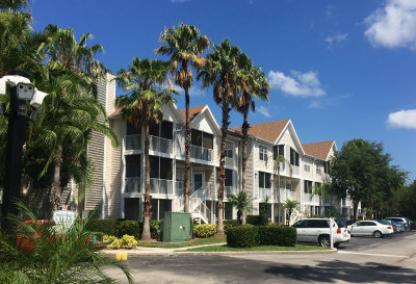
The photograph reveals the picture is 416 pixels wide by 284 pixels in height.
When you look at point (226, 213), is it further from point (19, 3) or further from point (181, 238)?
point (19, 3)

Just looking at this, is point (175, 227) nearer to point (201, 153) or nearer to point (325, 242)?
point (325, 242)

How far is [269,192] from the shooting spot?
Result: 162ft

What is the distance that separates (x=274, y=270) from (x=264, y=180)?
104ft

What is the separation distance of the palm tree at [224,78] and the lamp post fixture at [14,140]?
27.8 metres

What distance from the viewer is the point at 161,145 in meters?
33.9

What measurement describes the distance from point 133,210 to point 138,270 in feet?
55.6

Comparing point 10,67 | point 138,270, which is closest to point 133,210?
point 138,270

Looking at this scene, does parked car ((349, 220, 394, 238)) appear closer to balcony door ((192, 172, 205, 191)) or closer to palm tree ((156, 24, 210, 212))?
balcony door ((192, 172, 205, 191))

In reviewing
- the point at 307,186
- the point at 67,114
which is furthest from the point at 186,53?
the point at 307,186

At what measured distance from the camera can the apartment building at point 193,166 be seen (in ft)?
107

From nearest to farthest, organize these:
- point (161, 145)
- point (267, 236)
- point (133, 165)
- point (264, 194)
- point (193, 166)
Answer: point (267, 236) < point (133, 165) < point (161, 145) < point (193, 166) < point (264, 194)

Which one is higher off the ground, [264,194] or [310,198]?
[264,194]

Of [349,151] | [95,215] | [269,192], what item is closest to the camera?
[95,215]

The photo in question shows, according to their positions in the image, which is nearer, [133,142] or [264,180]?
[133,142]
